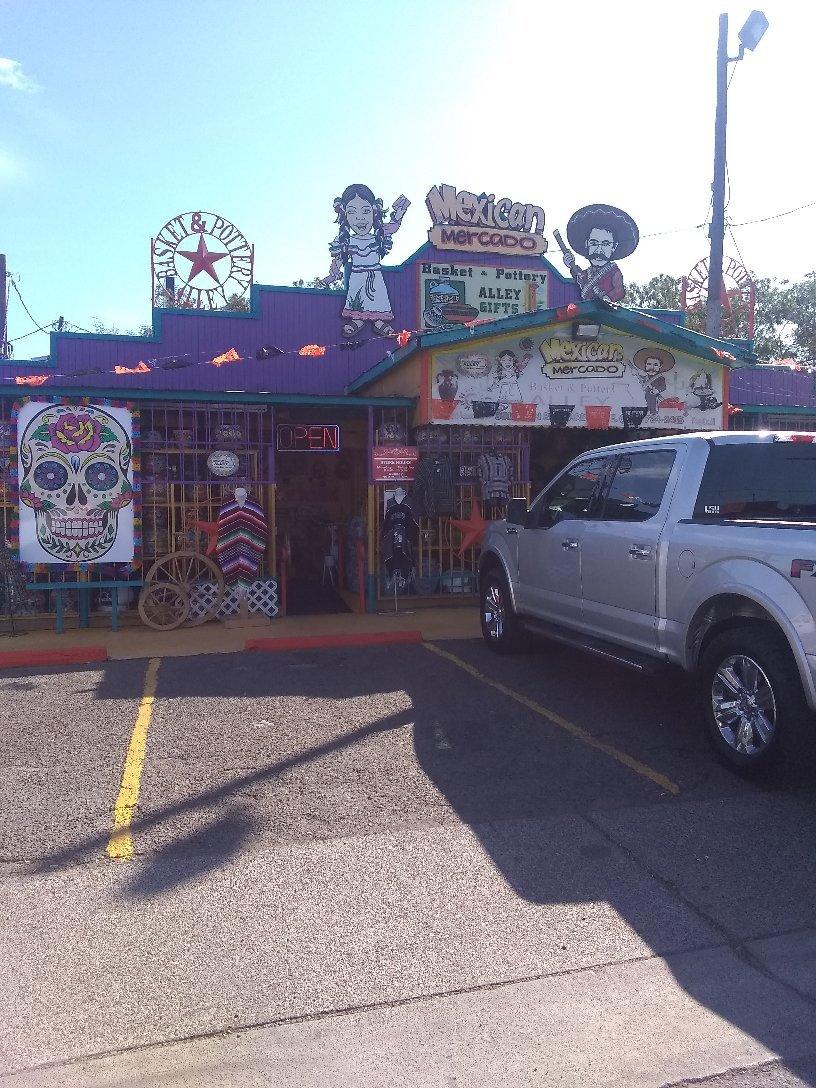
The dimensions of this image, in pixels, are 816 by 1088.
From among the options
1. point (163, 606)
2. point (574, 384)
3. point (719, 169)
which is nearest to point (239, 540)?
point (163, 606)

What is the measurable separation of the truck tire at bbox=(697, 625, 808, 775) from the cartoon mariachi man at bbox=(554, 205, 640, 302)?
12022 millimetres

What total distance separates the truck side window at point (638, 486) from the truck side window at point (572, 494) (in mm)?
307

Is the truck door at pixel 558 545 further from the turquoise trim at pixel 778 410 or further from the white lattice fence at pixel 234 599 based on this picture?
the turquoise trim at pixel 778 410

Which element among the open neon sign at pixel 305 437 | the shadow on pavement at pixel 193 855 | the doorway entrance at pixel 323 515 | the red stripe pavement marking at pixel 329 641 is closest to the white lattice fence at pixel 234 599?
the doorway entrance at pixel 323 515

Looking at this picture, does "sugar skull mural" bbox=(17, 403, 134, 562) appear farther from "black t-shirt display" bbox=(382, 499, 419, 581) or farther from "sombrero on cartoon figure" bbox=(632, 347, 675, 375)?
"sombrero on cartoon figure" bbox=(632, 347, 675, 375)

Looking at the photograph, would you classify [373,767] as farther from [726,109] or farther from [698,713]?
[726,109]

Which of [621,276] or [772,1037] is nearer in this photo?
[772,1037]

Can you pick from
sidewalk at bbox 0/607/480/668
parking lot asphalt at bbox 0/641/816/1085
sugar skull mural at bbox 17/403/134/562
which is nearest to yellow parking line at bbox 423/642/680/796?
parking lot asphalt at bbox 0/641/816/1085

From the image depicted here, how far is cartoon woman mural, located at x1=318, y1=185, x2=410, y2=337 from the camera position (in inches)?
609

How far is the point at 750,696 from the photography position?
17.8 feet

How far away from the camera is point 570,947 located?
367 cm

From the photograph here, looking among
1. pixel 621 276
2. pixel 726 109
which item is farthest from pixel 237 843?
pixel 621 276

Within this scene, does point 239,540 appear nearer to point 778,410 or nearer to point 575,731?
point 575,731

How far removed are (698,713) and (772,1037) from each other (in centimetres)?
408
